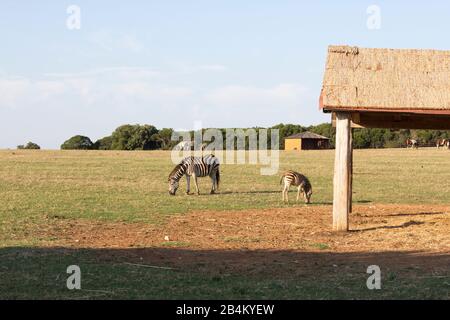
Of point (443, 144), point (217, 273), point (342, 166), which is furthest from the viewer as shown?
point (443, 144)

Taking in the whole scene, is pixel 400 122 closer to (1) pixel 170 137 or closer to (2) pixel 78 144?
(1) pixel 170 137

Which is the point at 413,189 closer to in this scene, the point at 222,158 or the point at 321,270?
the point at 321,270

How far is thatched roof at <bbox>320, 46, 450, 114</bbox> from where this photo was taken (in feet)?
54.8

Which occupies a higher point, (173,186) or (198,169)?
(198,169)

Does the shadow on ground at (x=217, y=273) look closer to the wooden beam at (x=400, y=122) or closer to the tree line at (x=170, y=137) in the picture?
the wooden beam at (x=400, y=122)

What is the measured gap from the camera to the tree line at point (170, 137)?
3585 inches

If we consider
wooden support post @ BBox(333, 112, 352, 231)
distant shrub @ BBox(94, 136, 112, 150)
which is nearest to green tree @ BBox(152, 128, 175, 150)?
distant shrub @ BBox(94, 136, 112, 150)

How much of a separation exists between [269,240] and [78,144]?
87.1 metres

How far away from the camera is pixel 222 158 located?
61.8 m

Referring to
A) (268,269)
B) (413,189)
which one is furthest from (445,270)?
(413,189)

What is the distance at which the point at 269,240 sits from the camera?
51.8 ft

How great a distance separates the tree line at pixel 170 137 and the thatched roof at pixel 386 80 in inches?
2624

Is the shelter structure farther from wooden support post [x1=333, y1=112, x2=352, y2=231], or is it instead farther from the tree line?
the tree line

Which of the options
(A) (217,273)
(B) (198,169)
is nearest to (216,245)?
(A) (217,273)
